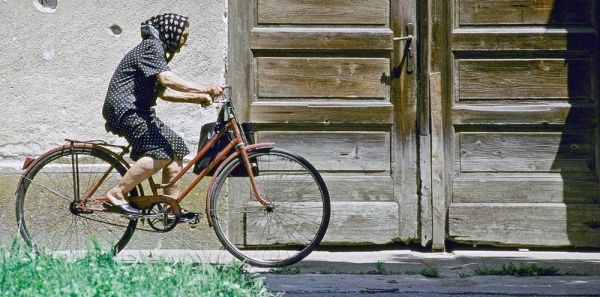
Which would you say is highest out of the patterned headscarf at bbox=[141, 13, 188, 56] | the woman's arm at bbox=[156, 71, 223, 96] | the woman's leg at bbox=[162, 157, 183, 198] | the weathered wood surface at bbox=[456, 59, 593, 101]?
the patterned headscarf at bbox=[141, 13, 188, 56]

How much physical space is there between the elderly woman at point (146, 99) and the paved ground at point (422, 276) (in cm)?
53

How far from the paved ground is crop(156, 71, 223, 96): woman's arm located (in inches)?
38.5

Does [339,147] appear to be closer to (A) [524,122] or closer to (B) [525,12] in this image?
(A) [524,122]

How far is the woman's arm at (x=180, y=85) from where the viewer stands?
5547 millimetres

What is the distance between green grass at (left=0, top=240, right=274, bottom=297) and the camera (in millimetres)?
4227

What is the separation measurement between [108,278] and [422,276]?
206 centimetres

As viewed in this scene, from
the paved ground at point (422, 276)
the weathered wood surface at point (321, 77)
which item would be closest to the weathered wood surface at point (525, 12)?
the weathered wood surface at point (321, 77)

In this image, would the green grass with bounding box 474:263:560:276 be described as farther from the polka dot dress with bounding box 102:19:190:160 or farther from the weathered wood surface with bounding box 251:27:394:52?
Result: the polka dot dress with bounding box 102:19:190:160

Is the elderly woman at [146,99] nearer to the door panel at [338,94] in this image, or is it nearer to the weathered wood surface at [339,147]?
the door panel at [338,94]

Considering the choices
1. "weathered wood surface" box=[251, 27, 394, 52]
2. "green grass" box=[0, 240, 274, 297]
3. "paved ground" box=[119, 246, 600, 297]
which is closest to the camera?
"green grass" box=[0, 240, 274, 297]

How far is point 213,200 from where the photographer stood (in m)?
5.79

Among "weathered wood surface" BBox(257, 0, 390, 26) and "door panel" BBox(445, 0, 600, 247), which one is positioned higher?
"weathered wood surface" BBox(257, 0, 390, 26)

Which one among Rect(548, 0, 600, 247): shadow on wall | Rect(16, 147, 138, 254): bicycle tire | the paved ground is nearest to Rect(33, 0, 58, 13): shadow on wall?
Rect(16, 147, 138, 254): bicycle tire

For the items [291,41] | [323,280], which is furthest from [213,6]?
[323,280]
